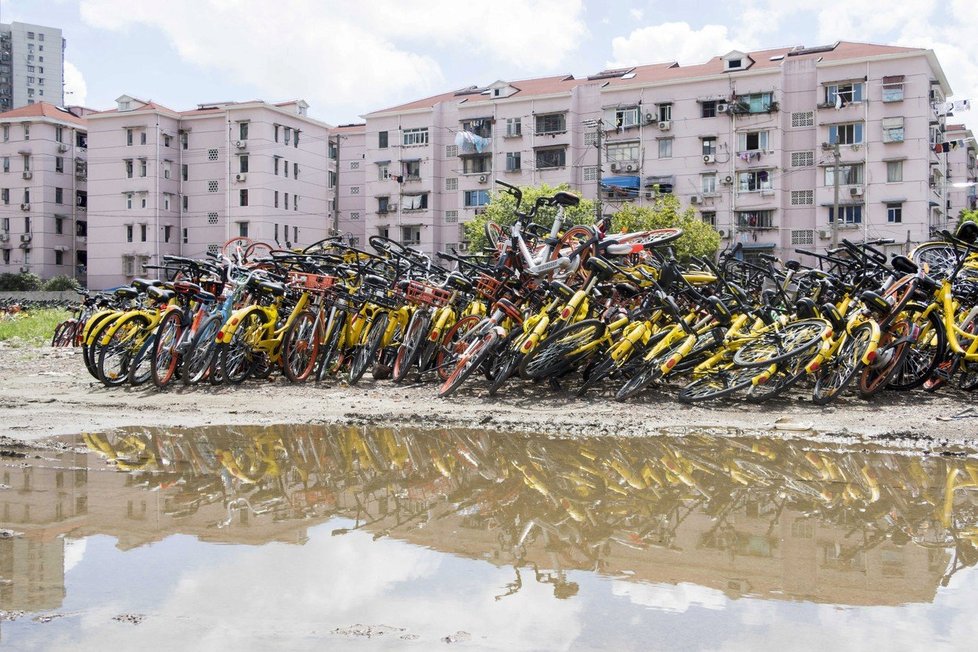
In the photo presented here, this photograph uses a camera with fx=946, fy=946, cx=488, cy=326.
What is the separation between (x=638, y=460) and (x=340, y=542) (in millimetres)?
2857

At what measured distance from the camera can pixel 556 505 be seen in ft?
17.4

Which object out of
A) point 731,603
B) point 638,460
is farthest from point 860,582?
point 638,460

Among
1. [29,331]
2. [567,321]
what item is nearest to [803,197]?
[29,331]

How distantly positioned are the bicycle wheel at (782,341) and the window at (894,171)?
146 ft

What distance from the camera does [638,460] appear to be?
676cm

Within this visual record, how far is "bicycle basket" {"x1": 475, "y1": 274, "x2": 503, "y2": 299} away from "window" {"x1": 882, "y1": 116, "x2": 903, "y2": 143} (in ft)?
147

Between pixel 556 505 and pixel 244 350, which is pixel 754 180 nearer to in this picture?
pixel 244 350

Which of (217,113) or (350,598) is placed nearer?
(350,598)

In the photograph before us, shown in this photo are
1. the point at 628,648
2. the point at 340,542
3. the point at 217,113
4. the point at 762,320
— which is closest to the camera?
the point at 628,648

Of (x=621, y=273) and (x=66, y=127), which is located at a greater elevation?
(x=66, y=127)

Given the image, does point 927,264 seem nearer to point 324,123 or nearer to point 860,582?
point 860,582

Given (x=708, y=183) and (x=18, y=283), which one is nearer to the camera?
(x=708, y=183)

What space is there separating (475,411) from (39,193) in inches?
2725

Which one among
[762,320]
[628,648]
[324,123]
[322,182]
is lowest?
[628,648]
